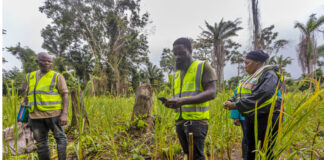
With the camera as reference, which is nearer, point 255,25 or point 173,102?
point 173,102

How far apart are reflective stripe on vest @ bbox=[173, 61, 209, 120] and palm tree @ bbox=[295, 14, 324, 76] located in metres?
15.6

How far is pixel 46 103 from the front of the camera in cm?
184

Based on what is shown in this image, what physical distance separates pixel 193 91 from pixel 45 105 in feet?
5.57

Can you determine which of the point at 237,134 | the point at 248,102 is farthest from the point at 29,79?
the point at 237,134

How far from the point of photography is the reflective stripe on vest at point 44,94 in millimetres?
1829

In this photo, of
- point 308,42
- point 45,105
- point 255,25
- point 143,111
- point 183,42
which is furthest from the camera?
point 308,42

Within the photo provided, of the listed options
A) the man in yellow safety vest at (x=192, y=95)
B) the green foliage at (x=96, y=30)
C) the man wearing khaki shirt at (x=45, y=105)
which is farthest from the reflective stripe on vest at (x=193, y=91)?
the green foliage at (x=96, y=30)

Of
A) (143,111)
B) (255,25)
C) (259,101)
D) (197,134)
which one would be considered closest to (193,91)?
(197,134)

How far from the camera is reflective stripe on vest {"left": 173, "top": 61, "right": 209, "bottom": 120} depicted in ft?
4.24

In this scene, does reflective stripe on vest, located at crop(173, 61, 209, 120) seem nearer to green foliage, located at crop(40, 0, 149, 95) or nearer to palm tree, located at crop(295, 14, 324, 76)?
green foliage, located at crop(40, 0, 149, 95)

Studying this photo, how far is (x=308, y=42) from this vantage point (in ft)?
42.2

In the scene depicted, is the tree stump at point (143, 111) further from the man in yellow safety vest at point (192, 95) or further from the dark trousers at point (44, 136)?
the man in yellow safety vest at point (192, 95)

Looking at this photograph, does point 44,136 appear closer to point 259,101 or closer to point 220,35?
point 259,101

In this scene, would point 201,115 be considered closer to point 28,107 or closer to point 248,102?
point 248,102
